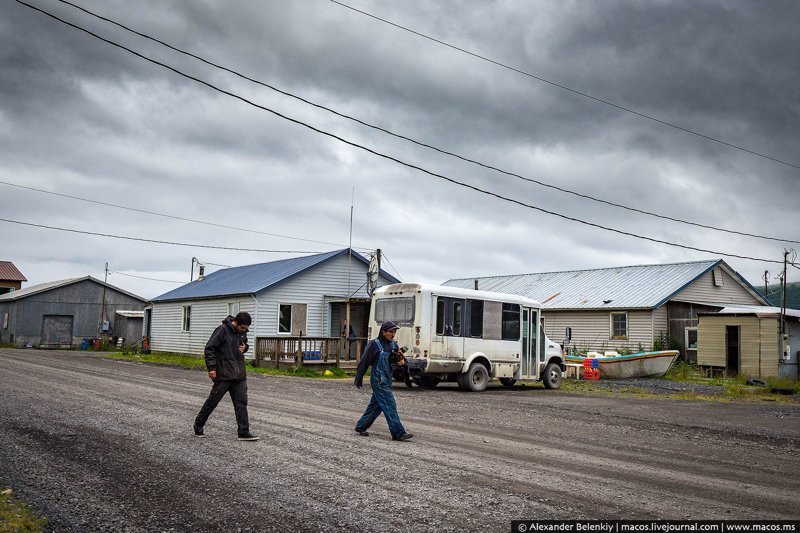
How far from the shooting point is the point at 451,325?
19906mm

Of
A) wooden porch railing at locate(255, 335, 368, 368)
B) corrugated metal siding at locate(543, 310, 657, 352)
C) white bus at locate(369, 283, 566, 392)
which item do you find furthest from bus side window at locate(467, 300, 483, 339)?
corrugated metal siding at locate(543, 310, 657, 352)

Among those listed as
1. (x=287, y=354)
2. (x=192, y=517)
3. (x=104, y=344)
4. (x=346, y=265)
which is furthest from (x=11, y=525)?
(x=104, y=344)

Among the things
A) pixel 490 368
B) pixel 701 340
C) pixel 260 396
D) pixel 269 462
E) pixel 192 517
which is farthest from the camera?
pixel 701 340

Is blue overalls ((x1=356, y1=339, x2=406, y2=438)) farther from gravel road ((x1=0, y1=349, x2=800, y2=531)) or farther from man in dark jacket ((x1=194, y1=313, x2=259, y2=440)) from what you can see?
man in dark jacket ((x1=194, y1=313, x2=259, y2=440))

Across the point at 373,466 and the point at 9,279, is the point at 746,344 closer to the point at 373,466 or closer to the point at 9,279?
the point at 373,466

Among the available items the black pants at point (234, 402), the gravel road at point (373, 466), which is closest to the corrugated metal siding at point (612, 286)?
the gravel road at point (373, 466)

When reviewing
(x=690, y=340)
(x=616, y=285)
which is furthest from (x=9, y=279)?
(x=690, y=340)

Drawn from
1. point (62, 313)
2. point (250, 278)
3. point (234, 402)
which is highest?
point (250, 278)

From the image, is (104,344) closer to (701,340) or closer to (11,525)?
(701,340)

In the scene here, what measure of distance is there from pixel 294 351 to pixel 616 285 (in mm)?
20108

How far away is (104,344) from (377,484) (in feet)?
171

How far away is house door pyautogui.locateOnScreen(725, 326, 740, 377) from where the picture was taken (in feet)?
101

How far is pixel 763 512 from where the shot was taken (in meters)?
6.14

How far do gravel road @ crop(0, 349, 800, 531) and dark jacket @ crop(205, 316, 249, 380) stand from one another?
0.91m
